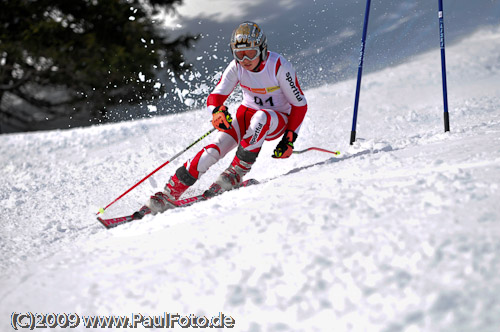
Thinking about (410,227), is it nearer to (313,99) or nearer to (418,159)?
(418,159)

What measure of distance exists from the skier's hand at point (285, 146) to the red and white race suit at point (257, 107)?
0.09 metres

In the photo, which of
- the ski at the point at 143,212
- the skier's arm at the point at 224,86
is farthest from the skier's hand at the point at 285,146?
the skier's arm at the point at 224,86

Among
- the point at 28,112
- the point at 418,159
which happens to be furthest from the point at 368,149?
the point at 28,112

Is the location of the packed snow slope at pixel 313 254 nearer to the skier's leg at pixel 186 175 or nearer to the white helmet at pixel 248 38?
the skier's leg at pixel 186 175

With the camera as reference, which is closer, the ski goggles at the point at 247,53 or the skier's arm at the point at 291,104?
the ski goggles at the point at 247,53

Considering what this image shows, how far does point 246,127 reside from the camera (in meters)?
4.41

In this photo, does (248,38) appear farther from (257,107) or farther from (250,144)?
(250,144)

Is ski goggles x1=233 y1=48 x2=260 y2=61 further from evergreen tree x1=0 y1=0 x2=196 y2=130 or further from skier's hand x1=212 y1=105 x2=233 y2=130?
evergreen tree x1=0 y1=0 x2=196 y2=130

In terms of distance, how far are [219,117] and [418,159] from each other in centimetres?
175

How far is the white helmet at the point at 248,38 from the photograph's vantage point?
3996mm

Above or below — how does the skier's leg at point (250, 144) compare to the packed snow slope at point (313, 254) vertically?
above

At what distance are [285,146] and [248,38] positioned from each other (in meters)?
1.03

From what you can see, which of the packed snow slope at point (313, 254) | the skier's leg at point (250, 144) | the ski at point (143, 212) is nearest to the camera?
the packed snow slope at point (313, 254)

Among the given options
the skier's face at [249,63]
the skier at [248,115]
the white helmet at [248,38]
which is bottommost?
the skier at [248,115]
